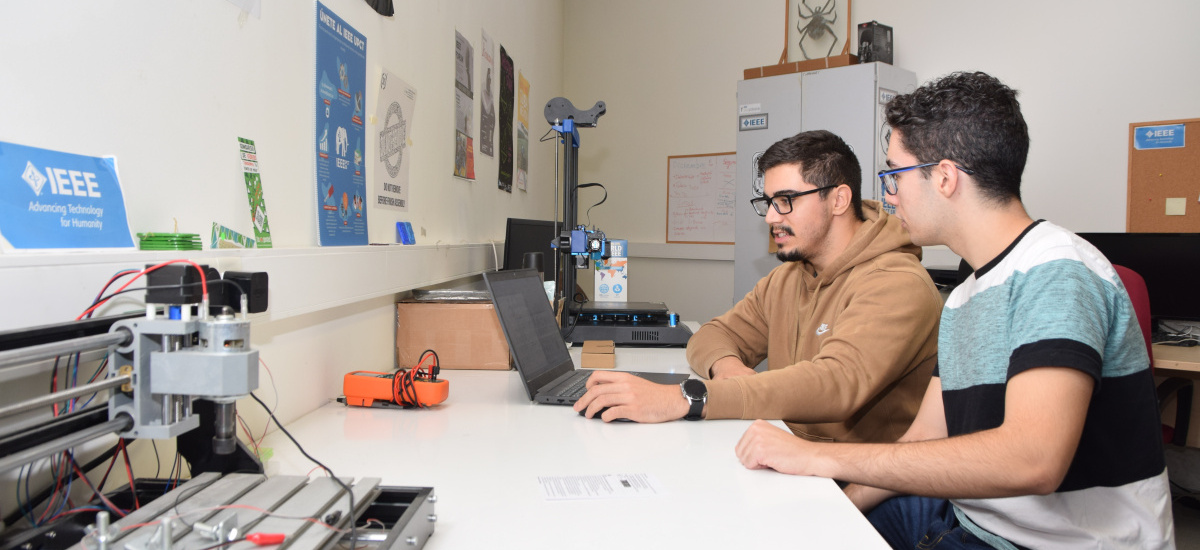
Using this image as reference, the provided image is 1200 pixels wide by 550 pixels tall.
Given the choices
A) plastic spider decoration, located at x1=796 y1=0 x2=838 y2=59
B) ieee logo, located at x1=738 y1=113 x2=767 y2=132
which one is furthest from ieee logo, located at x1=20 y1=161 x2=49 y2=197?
plastic spider decoration, located at x1=796 y1=0 x2=838 y2=59

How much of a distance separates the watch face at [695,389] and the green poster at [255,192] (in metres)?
0.79

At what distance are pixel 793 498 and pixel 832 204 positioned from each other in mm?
1074

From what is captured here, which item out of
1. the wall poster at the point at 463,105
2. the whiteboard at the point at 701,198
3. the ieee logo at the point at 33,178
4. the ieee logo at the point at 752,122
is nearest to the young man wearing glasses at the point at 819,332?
the ieee logo at the point at 33,178

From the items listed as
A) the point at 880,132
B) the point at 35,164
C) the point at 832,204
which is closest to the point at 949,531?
the point at 832,204

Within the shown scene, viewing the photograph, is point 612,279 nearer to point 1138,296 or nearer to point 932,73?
point 1138,296

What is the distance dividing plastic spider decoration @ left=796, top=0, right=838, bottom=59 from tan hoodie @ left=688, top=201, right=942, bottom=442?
2.63m

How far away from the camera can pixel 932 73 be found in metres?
3.83

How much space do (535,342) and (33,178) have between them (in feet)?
3.15

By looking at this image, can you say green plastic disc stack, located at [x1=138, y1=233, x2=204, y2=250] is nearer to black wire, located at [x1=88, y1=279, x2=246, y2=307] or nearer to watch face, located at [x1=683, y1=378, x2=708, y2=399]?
black wire, located at [x1=88, y1=279, x2=246, y2=307]

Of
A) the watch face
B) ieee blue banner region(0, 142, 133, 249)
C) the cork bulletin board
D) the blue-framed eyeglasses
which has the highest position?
the cork bulletin board

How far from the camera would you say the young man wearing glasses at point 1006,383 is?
917 millimetres

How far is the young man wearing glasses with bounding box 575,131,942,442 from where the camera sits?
1303 mm

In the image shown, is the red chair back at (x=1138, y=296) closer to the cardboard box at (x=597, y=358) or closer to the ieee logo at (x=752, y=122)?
the cardboard box at (x=597, y=358)

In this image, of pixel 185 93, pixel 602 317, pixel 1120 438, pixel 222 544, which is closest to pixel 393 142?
pixel 185 93
